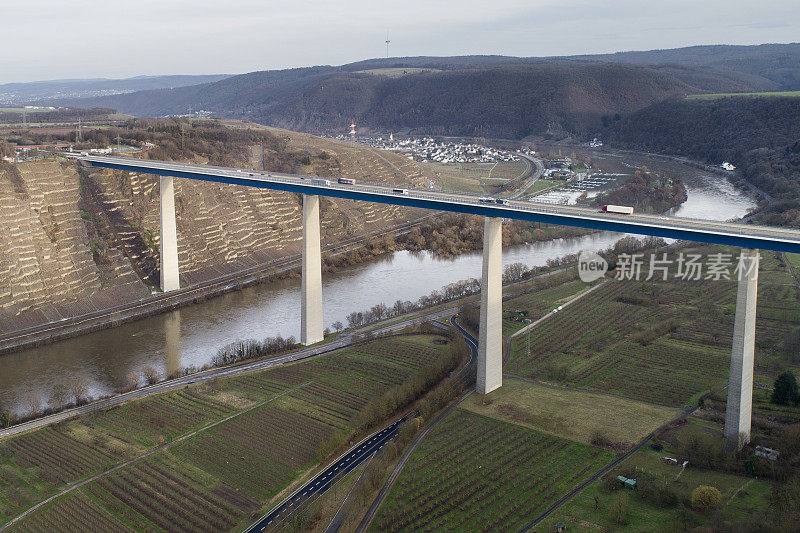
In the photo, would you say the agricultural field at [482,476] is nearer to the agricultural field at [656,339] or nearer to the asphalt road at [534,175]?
the agricultural field at [656,339]

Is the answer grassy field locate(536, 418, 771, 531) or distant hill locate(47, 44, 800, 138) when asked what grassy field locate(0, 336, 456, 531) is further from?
distant hill locate(47, 44, 800, 138)

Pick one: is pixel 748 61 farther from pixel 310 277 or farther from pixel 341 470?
pixel 341 470

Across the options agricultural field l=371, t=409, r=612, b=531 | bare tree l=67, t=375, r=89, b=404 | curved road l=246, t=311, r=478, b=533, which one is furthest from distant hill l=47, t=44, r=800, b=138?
curved road l=246, t=311, r=478, b=533

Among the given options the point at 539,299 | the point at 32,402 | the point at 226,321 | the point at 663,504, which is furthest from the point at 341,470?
the point at 539,299

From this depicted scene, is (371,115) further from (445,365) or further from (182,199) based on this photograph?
(445,365)

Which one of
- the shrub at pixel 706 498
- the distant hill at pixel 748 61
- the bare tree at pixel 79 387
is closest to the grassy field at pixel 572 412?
the shrub at pixel 706 498

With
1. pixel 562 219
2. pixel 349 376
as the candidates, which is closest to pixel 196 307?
pixel 349 376
